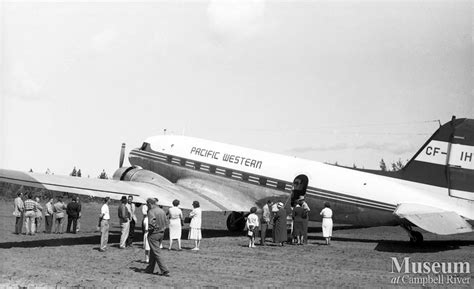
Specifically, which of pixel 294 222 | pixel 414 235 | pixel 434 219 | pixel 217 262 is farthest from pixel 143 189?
pixel 434 219

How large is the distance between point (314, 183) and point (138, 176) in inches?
237

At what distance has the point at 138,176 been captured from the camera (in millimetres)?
18094

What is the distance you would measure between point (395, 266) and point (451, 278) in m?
1.55

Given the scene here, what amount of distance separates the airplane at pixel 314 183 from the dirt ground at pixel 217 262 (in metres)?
0.97

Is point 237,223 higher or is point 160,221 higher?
point 160,221

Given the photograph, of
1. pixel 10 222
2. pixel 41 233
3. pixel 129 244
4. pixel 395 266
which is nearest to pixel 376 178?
pixel 395 266

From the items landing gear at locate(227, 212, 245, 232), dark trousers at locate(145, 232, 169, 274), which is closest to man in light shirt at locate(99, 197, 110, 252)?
dark trousers at locate(145, 232, 169, 274)

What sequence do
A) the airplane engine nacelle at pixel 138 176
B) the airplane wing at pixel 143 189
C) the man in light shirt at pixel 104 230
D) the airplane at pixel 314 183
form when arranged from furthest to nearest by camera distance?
1. the airplane engine nacelle at pixel 138 176
2. the airplane at pixel 314 183
3. the airplane wing at pixel 143 189
4. the man in light shirt at pixel 104 230

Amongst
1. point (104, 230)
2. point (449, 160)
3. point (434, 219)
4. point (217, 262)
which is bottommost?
point (217, 262)

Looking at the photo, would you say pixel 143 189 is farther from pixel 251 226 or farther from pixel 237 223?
pixel 237 223

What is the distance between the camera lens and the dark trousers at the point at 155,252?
9.45 m

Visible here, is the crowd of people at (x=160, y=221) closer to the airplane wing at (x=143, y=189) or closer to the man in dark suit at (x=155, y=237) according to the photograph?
the man in dark suit at (x=155, y=237)

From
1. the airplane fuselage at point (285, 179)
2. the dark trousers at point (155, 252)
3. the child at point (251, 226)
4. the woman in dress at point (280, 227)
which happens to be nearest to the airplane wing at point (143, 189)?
the airplane fuselage at point (285, 179)

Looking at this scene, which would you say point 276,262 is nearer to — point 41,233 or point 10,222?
point 41,233
